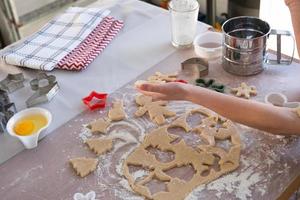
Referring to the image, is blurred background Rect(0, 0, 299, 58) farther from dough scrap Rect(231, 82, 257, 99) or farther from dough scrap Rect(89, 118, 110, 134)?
dough scrap Rect(89, 118, 110, 134)

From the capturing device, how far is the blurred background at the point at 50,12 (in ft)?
6.32

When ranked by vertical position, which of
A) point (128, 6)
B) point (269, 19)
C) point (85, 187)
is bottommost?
point (269, 19)

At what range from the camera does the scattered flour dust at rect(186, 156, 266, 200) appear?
2.72ft

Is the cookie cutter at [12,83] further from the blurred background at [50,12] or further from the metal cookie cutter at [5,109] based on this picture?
the blurred background at [50,12]

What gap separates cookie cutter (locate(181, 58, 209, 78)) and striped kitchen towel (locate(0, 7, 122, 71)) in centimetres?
28

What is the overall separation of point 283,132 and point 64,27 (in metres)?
0.77

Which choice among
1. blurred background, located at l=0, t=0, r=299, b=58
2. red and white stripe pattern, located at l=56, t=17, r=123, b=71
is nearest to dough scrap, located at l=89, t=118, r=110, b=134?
red and white stripe pattern, located at l=56, t=17, r=123, b=71

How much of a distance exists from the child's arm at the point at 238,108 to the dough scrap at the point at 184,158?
0.04 meters

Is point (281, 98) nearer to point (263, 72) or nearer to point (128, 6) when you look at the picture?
point (263, 72)

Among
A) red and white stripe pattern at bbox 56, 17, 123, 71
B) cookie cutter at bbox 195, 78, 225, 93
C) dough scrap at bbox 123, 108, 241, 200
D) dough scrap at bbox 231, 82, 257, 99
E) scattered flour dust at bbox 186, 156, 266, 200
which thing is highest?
red and white stripe pattern at bbox 56, 17, 123, 71

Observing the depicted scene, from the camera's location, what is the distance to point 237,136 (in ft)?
3.10

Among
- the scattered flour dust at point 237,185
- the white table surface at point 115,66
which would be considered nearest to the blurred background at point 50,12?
the white table surface at point 115,66

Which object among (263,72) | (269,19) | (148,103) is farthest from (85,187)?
(269,19)

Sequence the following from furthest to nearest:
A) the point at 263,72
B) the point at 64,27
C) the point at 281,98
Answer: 1. the point at 64,27
2. the point at 263,72
3. the point at 281,98
